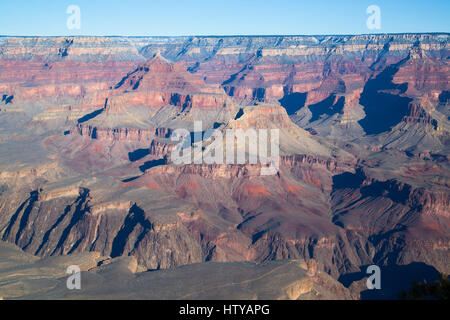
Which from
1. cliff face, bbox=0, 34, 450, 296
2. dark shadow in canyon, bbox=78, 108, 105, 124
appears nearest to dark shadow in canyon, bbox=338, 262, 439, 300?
cliff face, bbox=0, 34, 450, 296

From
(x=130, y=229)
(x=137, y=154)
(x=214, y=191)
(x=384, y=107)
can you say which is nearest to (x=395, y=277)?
(x=214, y=191)

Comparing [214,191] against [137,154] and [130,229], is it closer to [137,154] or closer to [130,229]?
[130,229]

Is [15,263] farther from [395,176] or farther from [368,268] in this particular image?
[395,176]

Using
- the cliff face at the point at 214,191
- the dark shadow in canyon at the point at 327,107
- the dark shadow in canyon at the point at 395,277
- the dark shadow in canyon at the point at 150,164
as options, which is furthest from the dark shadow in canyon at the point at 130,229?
the dark shadow in canyon at the point at 327,107

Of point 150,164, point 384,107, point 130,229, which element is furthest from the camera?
point 384,107

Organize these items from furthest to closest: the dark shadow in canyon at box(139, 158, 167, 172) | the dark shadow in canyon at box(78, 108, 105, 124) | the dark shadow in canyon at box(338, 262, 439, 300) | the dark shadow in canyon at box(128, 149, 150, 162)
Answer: the dark shadow in canyon at box(78, 108, 105, 124) < the dark shadow in canyon at box(128, 149, 150, 162) < the dark shadow in canyon at box(139, 158, 167, 172) < the dark shadow in canyon at box(338, 262, 439, 300)

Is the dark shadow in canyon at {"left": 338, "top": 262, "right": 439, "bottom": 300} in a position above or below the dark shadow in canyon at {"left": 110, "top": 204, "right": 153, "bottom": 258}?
below

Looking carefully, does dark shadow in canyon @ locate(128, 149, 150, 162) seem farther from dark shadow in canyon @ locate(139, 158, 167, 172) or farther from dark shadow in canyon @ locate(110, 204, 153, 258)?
dark shadow in canyon @ locate(110, 204, 153, 258)
